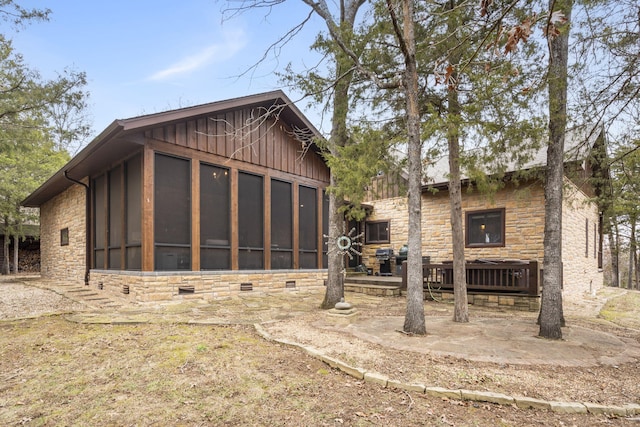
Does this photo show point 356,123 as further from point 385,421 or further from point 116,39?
point 116,39

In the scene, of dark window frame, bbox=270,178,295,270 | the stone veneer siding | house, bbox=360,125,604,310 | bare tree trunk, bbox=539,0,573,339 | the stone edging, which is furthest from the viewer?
dark window frame, bbox=270,178,295,270

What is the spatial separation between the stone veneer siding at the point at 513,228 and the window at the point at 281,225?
3.41 meters

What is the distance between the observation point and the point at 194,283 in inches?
308

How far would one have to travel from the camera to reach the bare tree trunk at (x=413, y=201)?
4.86m

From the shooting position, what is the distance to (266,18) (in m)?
6.68

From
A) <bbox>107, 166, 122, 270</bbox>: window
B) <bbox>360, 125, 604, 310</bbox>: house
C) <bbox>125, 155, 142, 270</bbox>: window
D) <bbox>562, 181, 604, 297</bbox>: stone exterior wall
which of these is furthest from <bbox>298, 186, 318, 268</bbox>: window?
<bbox>562, 181, 604, 297</bbox>: stone exterior wall

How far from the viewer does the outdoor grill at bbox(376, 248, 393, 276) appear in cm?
1302

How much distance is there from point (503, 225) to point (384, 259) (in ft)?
14.6

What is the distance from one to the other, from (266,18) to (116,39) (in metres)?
11.6

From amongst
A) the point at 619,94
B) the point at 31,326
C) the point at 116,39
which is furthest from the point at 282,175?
the point at 116,39

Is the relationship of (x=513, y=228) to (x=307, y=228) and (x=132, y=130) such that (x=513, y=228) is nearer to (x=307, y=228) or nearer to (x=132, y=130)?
(x=307, y=228)

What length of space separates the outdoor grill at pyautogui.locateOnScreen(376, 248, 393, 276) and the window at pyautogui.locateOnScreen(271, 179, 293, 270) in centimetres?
436

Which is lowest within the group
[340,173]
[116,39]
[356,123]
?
[340,173]

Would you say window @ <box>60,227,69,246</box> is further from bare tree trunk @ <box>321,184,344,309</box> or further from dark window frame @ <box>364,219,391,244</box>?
dark window frame @ <box>364,219,391,244</box>
